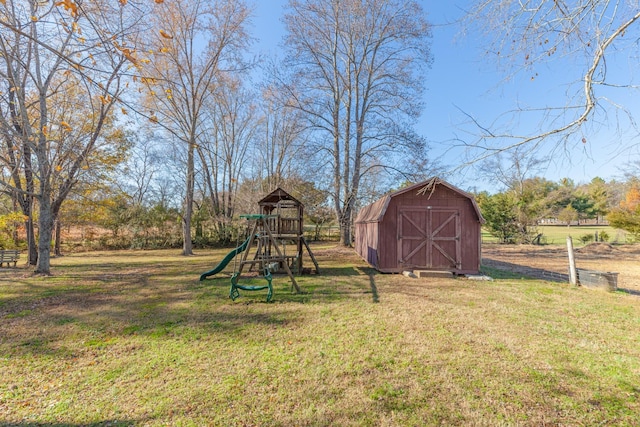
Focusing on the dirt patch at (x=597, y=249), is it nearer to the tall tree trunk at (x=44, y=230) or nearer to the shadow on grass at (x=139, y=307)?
the shadow on grass at (x=139, y=307)

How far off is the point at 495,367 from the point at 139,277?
10.1 meters

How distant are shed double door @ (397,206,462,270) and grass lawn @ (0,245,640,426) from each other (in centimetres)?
290

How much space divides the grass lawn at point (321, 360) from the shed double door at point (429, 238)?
290 cm

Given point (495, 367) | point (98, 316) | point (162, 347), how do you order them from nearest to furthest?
point (495, 367)
point (162, 347)
point (98, 316)

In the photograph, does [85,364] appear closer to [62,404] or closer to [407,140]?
[62,404]

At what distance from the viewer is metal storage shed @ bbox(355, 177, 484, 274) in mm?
9508

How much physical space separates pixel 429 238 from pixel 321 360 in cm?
717

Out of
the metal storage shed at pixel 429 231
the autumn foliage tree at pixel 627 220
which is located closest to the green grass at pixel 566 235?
the autumn foliage tree at pixel 627 220

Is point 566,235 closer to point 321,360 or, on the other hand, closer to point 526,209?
point 526,209

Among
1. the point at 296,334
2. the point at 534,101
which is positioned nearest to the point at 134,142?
the point at 296,334

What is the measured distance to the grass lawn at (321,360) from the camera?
260cm

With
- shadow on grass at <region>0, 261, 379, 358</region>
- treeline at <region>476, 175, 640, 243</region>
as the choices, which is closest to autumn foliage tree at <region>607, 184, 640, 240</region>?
treeline at <region>476, 175, 640, 243</region>

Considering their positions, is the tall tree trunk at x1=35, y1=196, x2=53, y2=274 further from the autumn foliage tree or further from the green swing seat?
the autumn foliage tree

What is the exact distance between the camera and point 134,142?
16984mm
